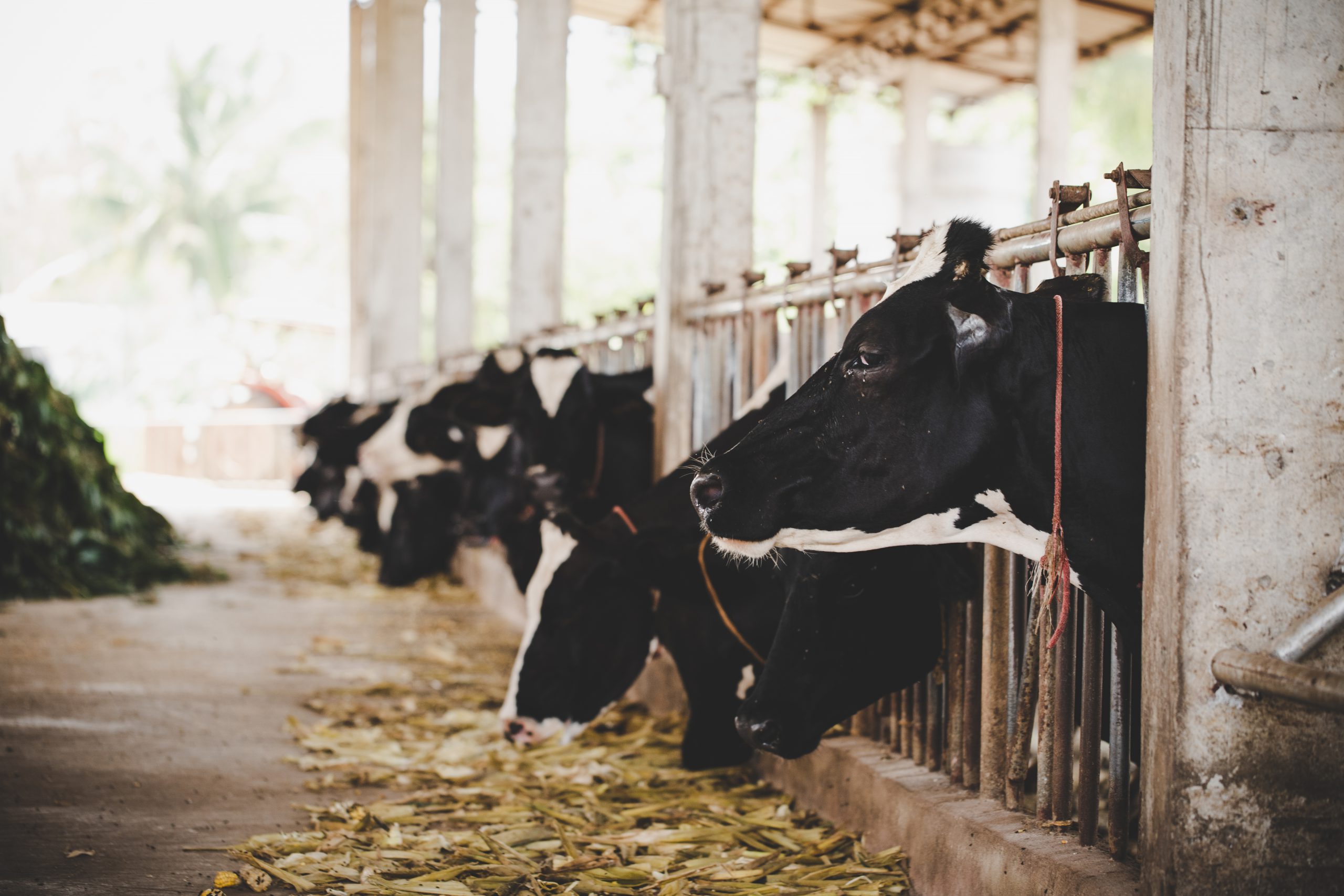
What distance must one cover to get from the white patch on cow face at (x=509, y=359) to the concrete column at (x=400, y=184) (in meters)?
7.03

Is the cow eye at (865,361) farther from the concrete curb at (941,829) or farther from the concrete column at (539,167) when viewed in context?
the concrete column at (539,167)

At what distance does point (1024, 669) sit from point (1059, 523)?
0.69m

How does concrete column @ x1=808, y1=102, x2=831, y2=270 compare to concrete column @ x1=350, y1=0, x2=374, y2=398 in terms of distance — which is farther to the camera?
concrete column @ x1=808, y1=102, x2=831, y2=270

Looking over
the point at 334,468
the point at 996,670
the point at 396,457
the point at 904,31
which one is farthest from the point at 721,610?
the point at 904,31

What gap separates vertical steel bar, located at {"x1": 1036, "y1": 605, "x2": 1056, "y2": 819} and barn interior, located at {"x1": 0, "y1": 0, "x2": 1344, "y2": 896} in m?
0.01

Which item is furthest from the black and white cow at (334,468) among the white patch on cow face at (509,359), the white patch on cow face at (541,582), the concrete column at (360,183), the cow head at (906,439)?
the cow head at (906,439)

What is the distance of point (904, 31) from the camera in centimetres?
1599

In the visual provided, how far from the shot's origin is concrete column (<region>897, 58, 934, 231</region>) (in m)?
16.6

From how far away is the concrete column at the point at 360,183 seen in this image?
15172 mm

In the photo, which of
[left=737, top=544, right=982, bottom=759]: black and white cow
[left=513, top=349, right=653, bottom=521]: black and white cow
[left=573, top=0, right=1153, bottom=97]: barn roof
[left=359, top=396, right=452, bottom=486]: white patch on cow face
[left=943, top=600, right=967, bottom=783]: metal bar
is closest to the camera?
[left=737, top=544, right=982, bottom=759]: black and white cow

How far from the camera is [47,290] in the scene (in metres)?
45.3

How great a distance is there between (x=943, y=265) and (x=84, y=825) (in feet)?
10.1

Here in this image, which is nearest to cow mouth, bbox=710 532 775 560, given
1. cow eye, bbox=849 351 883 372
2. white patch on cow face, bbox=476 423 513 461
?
cow eye, bbox=849 351 883 372

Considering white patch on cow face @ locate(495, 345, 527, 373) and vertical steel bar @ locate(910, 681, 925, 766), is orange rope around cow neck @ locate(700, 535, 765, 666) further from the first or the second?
white patch on cow face @ locate(495, 345, 527, 373)
